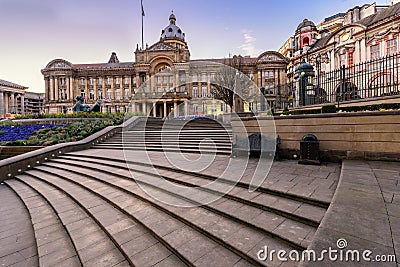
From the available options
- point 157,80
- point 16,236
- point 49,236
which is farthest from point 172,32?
point 49,236

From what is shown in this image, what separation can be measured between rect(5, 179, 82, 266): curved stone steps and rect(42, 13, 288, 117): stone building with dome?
37.1 m

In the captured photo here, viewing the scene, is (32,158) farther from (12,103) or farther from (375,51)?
(12,103)

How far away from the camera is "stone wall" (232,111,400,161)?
543cm

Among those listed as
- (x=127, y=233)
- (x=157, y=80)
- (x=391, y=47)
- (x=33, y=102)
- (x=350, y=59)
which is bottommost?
(x=127, y=233)

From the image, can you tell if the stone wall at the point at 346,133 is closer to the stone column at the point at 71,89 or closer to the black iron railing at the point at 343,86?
the black iron railing at the point at 343,86

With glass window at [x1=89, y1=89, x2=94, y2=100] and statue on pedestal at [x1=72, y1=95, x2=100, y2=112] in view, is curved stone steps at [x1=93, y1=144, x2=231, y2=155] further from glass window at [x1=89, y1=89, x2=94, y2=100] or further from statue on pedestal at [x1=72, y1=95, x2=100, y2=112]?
glass window at [x1=89, y1=89, x2=94, y2=100]

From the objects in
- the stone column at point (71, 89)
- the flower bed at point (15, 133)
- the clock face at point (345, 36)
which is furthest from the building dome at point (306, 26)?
the stone column at point (71, 89)

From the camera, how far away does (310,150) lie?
20.5 ft

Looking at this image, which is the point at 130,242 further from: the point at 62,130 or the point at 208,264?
the point at 62,130

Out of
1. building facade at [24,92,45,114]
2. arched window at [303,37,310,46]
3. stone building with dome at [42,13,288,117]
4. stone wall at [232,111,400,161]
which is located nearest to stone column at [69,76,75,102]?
stone building with dome at [42,13,288,117]

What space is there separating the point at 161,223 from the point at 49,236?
248cm

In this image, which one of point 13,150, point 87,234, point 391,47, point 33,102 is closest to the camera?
point 87,234

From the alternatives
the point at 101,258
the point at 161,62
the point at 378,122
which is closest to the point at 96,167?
the point at 101,258

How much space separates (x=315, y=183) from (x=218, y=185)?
7.30ft
